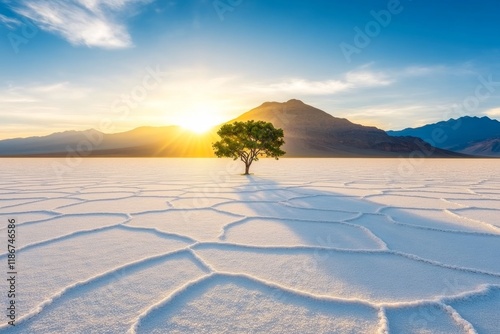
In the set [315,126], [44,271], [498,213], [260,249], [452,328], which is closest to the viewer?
[452,328]

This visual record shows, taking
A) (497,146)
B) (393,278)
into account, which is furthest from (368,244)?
(497,146)

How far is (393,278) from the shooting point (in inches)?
99.1

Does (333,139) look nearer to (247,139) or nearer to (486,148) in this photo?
(247,139)

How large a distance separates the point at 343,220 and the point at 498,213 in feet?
9.11

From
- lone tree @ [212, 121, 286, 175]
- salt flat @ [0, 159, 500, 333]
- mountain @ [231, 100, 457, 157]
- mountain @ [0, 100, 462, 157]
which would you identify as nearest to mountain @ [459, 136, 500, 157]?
mountain @ [0, 100, 462, 157]

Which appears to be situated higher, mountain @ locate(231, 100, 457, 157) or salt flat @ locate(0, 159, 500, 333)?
mountain @ locate(231, 100, 457, 157)

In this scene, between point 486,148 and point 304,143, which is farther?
point 486,148

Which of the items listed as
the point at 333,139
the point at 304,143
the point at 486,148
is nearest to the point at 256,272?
the point at 304,143

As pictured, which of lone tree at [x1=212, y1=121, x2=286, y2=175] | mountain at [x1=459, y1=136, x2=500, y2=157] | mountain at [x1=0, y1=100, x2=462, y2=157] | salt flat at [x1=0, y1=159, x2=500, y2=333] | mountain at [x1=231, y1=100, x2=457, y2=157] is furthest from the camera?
→ mountain at [x1=459, y1=136, x2=500, y2=157]

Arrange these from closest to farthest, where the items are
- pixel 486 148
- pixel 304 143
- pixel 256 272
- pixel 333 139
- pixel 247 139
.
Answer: pixel 256 272 < pixel 247 139 < pixel 304 143 < pixel 333 139 < pixel 486 148

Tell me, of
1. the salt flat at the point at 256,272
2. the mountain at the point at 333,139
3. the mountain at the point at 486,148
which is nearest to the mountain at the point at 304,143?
the mountain at the point at 333,139

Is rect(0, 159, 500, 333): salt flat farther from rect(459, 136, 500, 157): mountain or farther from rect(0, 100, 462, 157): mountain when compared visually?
rect(459, 136, 500, 157): mountain

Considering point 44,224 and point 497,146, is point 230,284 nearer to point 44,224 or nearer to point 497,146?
point 44,224

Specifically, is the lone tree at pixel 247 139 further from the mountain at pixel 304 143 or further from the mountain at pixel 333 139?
the mountain at pixel 333 139
